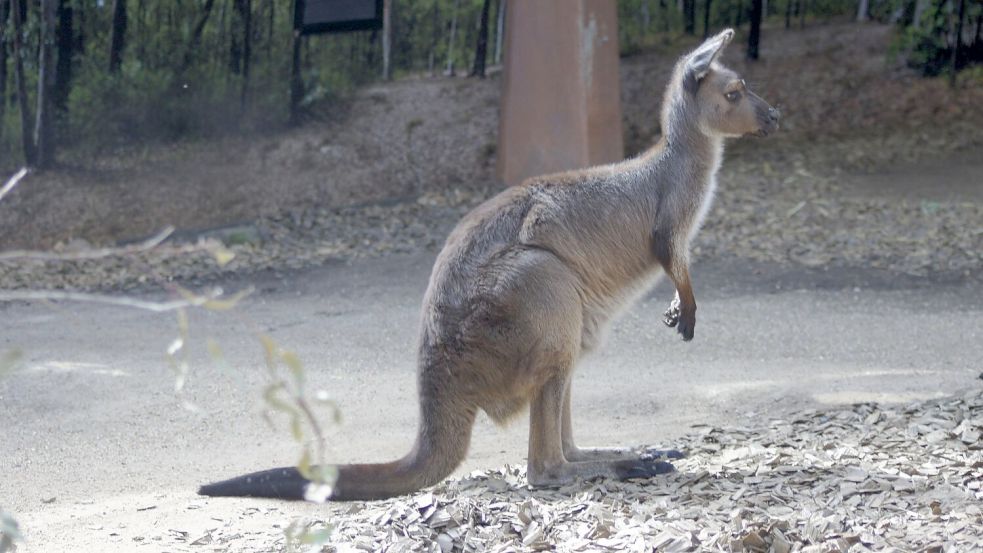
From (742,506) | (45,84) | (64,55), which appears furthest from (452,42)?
(742,506)

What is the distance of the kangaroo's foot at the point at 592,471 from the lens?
475 centimetres

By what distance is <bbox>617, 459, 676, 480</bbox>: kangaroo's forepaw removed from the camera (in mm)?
4766

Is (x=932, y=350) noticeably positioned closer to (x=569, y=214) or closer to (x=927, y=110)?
(x=569, y=214)

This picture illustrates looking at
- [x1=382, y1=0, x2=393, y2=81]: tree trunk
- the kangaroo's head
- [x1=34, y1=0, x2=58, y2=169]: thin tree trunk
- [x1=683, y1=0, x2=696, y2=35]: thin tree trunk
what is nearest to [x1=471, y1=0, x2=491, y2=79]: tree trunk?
[x1=382, y1=0, x2=393, y2=81]: tree trunk

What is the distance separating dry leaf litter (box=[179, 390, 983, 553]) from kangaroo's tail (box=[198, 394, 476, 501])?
0.09 m

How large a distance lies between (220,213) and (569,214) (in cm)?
802

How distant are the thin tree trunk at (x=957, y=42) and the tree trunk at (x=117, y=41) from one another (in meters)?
11.3

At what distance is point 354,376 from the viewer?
737cm

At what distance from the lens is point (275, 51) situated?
43.0 ft

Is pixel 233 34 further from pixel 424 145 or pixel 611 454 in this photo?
pixel 611 454

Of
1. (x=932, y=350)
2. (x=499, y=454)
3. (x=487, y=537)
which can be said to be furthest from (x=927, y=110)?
(x=487, y=537)

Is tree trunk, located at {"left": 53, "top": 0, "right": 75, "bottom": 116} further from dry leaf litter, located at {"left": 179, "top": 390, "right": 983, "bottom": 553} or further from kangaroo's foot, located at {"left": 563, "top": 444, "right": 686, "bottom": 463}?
kangaroo's foot, located at {"left": 563, "top": 444, "right": 686, "bottom": 463}

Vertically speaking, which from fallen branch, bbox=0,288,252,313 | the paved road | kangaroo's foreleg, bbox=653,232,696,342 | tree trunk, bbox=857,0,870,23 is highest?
tree trunk, bbox=857,0,870,23

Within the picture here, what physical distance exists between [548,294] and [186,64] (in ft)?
30.0
